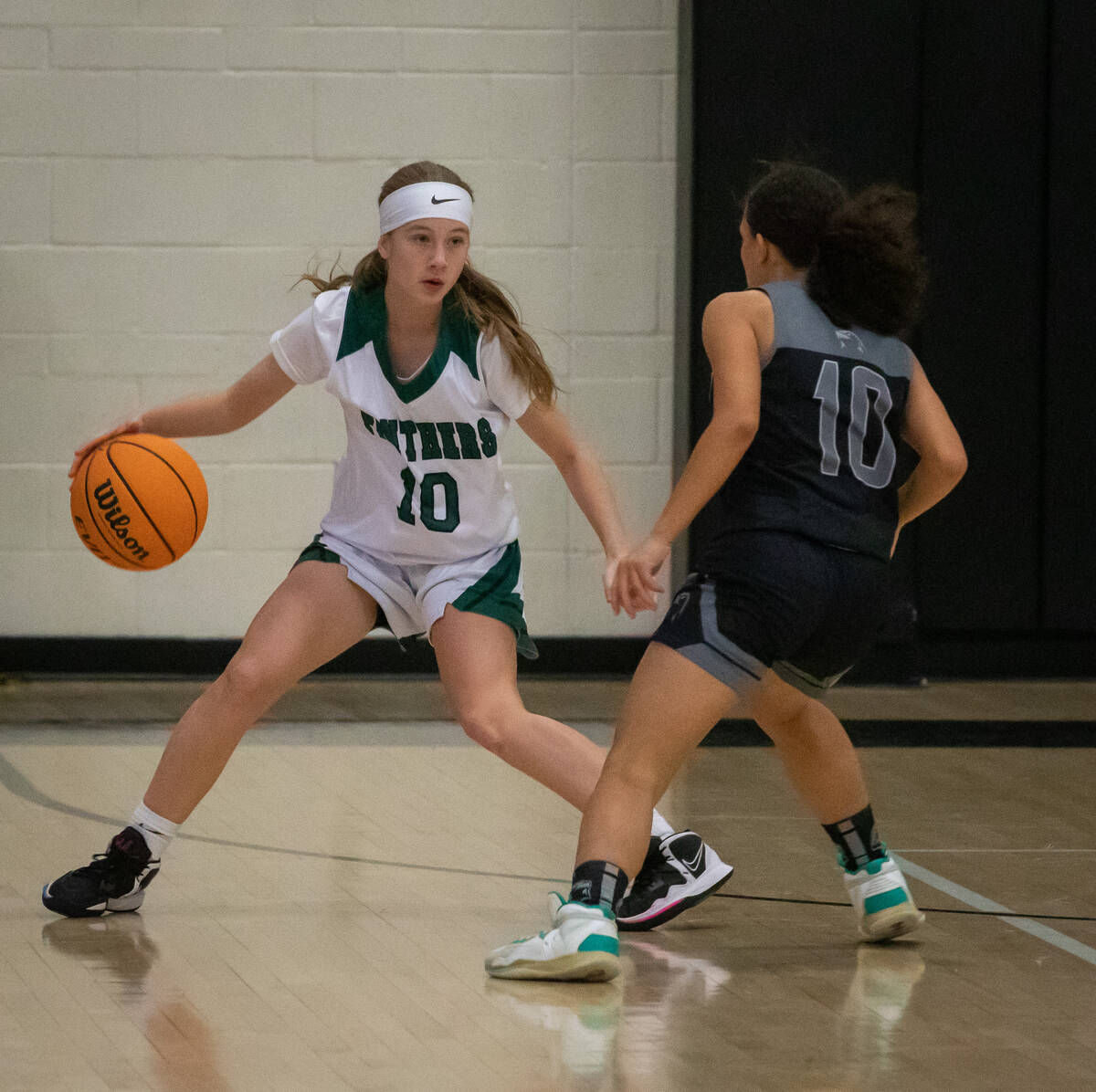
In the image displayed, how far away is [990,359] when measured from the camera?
23.8 ft

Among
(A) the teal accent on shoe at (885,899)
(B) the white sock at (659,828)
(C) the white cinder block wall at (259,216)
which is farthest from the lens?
(C) the white cinder block wall at (259,216)

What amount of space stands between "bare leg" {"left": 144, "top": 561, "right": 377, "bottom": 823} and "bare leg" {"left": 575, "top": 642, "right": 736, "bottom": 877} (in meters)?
0.75

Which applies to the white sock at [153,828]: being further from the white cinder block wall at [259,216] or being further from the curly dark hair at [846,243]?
the white cinder block wall at [259,216]

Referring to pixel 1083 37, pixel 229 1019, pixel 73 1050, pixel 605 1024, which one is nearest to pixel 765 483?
pixel 605 1024

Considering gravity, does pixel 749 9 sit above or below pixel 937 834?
above

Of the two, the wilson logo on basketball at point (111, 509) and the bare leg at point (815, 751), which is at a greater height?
the wilson logo on basketball at point (111, 509)

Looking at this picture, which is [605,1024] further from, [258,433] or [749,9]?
[749,9]

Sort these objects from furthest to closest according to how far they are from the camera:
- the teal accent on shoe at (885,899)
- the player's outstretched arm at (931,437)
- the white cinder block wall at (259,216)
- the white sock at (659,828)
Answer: the white cinder block wall at (259,216), the white sock at (659,828), the teal accent on shoe at (885,899), the player's outstretched arm at (931,437)

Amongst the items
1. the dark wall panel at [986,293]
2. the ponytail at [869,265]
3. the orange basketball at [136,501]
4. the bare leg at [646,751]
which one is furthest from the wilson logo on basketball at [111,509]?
the dark wall panel at [986,293]

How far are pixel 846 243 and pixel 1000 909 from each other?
1.49m

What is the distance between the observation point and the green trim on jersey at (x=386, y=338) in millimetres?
3648

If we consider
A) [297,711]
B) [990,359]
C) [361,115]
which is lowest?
[297,711]

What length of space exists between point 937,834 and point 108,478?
7.42ft

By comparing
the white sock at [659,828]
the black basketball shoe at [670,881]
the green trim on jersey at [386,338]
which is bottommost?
the black basketball shoe at [670,881]
